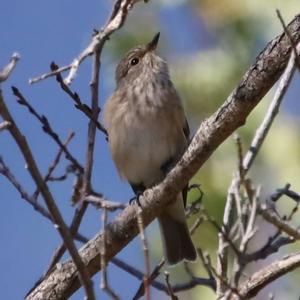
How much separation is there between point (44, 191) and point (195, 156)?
3.40ft

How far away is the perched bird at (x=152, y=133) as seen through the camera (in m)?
6.23

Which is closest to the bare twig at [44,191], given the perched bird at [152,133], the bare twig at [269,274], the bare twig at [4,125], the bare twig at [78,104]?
the bare twig at [4,125]

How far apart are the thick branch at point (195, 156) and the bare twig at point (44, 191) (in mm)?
970

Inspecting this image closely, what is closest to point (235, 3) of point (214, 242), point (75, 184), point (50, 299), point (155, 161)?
point (155, 161)

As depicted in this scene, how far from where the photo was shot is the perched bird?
6230 millimetres

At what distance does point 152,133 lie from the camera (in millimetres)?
6223

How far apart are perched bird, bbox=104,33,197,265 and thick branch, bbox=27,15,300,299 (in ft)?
4.46

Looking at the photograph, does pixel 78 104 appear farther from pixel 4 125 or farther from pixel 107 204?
pixel 4 125

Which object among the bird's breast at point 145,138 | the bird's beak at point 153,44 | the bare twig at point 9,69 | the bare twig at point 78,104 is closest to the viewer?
the bare twig at point 9,69

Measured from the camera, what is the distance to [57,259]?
4594 millimetres

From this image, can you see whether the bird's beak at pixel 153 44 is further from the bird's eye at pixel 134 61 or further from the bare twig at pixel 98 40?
the bare twig at pixel 98 40

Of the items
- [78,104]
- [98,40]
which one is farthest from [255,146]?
[78,104]

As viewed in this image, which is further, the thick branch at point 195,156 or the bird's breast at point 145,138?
the bird's breast at point 145,138

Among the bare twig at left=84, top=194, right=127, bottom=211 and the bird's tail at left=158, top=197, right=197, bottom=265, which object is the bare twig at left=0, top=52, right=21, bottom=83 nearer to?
the bare twig at left=84, top=194, right=127, bottom=211
